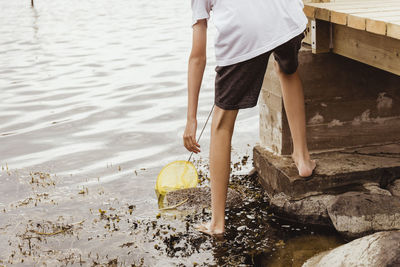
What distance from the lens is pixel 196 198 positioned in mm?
5523

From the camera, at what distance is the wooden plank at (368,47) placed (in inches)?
178

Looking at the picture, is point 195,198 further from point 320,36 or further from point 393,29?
point 393,29

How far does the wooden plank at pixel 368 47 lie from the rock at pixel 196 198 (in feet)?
5.03

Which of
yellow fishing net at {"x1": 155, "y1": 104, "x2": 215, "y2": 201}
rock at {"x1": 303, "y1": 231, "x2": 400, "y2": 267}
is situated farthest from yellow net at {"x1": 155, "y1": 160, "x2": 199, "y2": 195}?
rock at {"x1": 303, "y1": 231, "x2": 400, "y2": 267}

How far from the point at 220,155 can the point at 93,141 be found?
342cm

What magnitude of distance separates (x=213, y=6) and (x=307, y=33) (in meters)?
1.52

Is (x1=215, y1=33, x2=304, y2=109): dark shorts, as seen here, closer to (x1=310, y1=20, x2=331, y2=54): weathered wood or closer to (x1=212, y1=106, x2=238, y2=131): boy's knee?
(x1=212, y1=106, x2=238, y2=131): boy's knee

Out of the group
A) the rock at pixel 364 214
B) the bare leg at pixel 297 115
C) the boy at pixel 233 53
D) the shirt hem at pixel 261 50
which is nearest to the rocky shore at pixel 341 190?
the rock at pixel 364 214

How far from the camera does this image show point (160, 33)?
16734 millimetres

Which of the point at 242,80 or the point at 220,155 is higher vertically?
the point at 242,80

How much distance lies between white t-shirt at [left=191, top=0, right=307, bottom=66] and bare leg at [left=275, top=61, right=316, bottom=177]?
73 cm

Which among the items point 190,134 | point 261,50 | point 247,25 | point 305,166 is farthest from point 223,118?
point 305,166

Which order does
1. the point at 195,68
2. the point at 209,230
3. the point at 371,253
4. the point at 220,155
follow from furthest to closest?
the point at 209,230 → the point at 220,155 → the point at 195,68 → the point at 371,253

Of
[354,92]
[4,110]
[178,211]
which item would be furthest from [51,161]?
[354,92]
